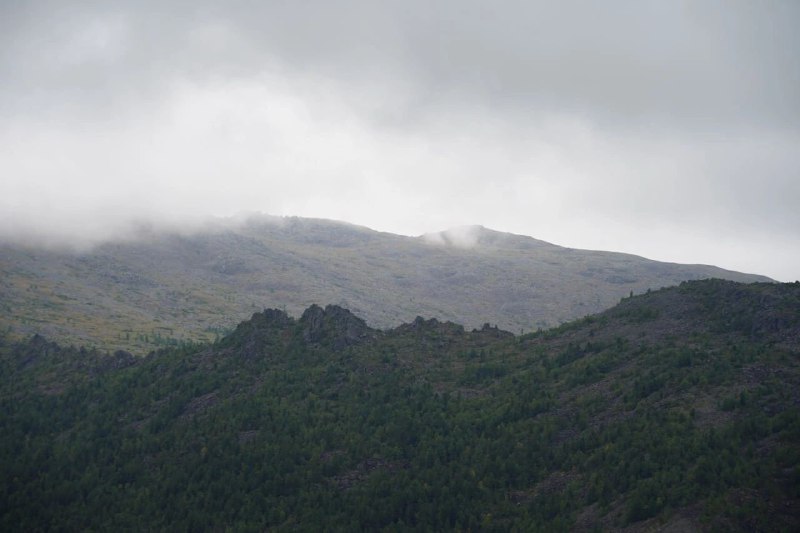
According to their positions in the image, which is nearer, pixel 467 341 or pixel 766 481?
pixel 766 481

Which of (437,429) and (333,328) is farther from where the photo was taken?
(333,328)

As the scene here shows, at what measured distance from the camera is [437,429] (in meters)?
72.2

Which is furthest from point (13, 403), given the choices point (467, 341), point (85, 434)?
point (467, 341)

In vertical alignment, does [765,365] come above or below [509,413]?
above

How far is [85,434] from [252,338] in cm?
2306

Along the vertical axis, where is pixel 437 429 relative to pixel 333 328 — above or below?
below

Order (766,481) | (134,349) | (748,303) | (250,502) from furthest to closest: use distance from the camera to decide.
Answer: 1. (134,349)
2. (748,303)
3. (250,502)
4. (766,481)

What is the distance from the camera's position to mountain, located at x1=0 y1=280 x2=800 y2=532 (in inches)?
2141

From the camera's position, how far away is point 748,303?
80375 mm

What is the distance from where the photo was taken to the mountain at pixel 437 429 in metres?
54.4

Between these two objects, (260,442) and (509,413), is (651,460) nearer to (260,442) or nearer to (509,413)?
(509,413)

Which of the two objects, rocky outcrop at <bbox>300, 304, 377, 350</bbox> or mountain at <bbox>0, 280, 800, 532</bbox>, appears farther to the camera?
rocky outcrop at <bbox>300, 304, 377, 350</bbox>

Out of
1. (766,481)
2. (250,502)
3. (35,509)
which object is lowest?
(35,509)

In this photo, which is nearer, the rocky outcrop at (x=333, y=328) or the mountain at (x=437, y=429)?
the mountain at (x=437, y=429)
